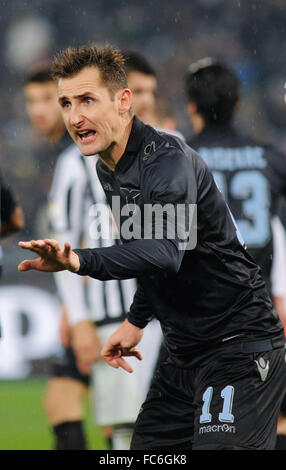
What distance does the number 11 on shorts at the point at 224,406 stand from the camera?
10.8 feet

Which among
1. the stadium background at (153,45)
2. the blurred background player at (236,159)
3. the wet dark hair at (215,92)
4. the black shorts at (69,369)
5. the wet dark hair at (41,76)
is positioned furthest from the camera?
the stadium background at (153,45)

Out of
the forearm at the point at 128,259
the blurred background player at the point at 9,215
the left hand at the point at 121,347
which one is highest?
the blurred background player at the point at 9,215

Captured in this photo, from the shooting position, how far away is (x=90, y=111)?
3.32 metres

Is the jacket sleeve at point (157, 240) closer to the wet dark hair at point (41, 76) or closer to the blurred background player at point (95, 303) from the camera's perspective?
the blurred background player at point (95, 303)

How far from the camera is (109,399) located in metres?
5.63

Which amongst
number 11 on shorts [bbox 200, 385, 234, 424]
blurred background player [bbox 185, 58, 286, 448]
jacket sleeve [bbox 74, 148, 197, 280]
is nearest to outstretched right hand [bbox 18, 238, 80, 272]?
jacket sleeve [bbox 74, 148, 197, 280]

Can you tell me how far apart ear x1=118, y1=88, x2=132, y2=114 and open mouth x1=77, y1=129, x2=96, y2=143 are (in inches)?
5.9

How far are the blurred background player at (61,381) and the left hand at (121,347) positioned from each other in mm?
1938

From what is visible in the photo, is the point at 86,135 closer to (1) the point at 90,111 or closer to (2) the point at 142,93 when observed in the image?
(1) the point at 90,111

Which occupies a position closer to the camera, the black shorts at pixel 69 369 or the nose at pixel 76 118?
the nose at pixel 76 118

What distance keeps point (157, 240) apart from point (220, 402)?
70cm

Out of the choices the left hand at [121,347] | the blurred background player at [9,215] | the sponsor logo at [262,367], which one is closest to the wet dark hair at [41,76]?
the blurred background player at [9,215]

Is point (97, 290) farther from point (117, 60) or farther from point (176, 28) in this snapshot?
point (176, 28)

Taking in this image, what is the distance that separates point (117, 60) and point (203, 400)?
130cm
